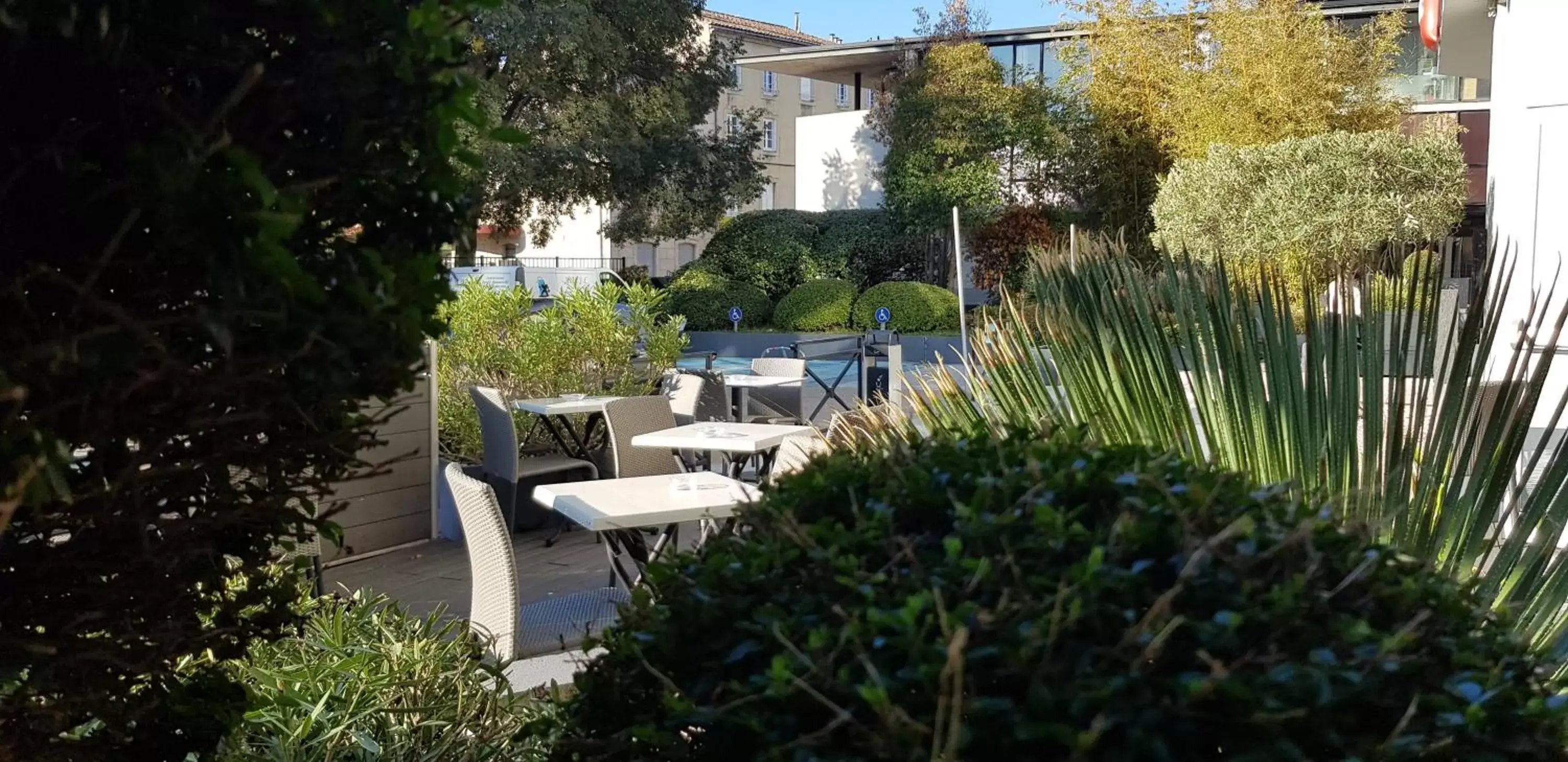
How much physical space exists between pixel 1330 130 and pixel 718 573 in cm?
2241

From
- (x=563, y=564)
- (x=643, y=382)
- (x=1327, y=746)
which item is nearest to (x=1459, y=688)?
(x=1327, y=746)

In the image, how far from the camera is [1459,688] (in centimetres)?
126

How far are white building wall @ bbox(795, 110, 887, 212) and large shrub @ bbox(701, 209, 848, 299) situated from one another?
429 centimetres

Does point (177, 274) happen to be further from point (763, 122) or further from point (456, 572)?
point (763, 122)

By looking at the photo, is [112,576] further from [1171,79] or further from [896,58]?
[896,58]

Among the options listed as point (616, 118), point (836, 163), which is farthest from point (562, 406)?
point (836, 163)

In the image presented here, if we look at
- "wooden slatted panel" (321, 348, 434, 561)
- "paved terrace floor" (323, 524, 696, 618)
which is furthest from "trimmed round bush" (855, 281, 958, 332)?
"wooden slatted panel" (321, 348, 434, 561)

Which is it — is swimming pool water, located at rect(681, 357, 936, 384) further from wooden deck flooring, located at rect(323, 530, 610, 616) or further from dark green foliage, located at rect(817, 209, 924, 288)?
dark green foliage, located at rect(817, 209, 924, 288)

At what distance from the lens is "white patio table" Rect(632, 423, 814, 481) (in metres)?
6.46

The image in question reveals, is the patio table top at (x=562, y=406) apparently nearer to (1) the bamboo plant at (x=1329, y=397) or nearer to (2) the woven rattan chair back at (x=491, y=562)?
(2) the woven rattan chair back at (x=491, y=562)

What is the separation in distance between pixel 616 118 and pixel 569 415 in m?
16.3

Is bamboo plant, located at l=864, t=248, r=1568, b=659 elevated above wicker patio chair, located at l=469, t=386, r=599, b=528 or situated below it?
above

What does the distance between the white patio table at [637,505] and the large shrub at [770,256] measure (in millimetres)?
21118

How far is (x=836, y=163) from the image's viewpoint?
32625mm
